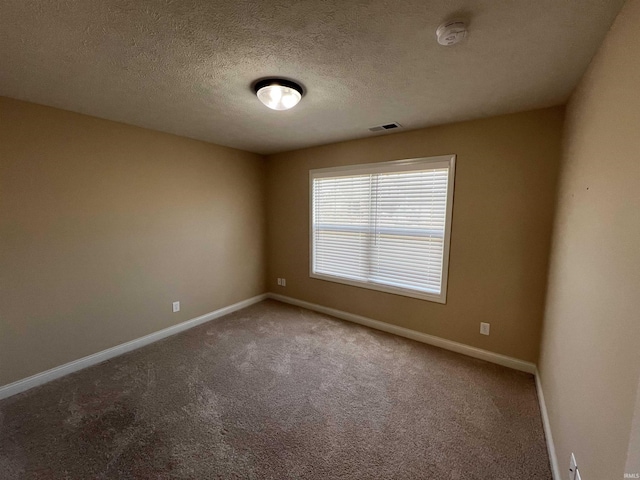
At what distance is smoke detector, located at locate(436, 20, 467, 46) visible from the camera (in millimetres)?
1230

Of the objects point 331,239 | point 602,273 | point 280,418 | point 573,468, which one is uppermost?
point 602,273

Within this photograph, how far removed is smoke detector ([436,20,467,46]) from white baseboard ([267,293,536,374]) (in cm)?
268

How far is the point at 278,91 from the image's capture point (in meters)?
1.79

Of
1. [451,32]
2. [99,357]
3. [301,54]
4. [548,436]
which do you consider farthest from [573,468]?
[99,357]

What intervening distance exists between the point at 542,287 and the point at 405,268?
124 centimetres

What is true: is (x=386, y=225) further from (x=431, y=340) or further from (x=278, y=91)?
(x=278, y=91)

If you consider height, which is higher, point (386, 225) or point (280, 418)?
point (386, 225)

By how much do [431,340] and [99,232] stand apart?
3609 millimetres

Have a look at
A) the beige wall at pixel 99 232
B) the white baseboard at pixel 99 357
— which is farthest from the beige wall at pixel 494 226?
the white baseboard at pixel 99 357

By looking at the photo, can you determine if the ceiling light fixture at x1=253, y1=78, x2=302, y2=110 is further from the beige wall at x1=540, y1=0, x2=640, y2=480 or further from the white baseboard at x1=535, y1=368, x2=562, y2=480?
the white baseboard at x1=535, y1=368, x2=562, y2=480

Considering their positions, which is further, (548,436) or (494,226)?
(494,226)

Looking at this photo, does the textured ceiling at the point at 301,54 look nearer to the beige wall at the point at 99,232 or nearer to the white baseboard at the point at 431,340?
the beige wall at the point at 99,232

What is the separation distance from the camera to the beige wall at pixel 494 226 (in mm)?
2291

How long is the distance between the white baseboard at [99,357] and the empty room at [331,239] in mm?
22
